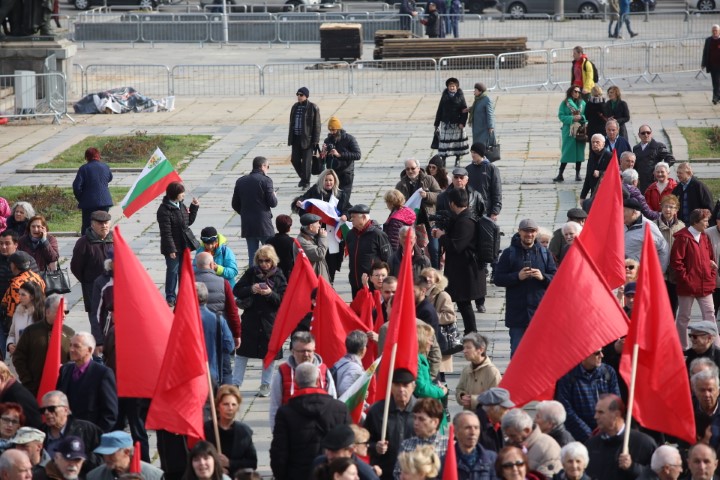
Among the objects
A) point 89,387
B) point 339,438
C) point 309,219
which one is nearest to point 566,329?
point 339,438

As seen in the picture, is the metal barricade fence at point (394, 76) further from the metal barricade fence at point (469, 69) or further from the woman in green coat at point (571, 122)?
the woman in green coat at point (571, 122)

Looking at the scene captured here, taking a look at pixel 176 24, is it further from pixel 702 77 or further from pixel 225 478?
pixel 225 478

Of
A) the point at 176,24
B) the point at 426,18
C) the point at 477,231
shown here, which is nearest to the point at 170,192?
the point at 477,231

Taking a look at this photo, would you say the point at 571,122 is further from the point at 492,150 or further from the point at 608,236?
the point at 608,236

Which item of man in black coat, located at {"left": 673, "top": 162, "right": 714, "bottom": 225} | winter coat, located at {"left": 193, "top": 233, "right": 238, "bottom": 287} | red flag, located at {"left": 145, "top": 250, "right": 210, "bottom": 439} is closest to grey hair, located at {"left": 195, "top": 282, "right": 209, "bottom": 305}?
red flag, located at {"left": 145, "top": 250, "right": 210, "bottom": 439}

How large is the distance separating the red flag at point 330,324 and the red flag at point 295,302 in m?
0.40

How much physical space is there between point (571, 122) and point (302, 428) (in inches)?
522

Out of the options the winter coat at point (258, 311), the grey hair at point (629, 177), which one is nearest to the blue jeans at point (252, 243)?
the winter coat at point (258, 311)

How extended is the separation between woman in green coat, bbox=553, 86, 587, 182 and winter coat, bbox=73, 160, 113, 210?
286 inches

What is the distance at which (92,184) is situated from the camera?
18.2m

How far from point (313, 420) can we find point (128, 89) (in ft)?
75.9

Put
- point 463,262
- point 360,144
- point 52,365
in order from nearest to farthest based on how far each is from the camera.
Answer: point 52,365
point 463,262
point 360,144

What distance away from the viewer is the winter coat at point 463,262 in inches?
578

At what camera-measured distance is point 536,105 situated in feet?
102
